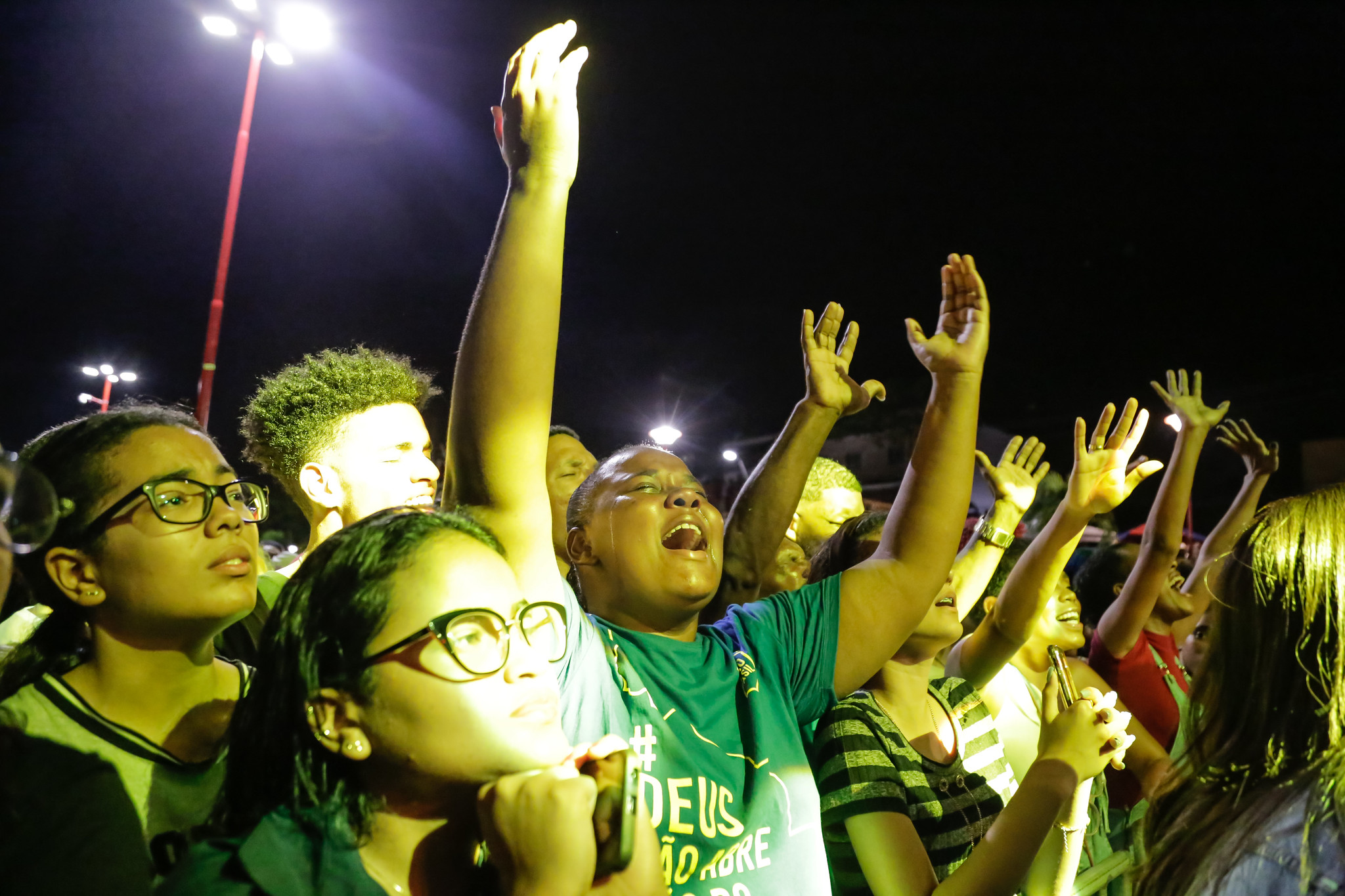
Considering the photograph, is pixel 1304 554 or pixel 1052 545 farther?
pixel 1052 545

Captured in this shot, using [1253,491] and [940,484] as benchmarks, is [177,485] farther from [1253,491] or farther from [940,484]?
[1253,491]

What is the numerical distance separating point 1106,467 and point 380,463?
303cm

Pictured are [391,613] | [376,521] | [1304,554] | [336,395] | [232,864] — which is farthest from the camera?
[336,395]

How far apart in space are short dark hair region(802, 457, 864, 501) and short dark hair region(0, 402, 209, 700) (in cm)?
371

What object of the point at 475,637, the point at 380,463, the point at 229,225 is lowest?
the point at 475,637

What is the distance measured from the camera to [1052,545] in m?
3.36

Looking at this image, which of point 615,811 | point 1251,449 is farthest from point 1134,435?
point 615,811

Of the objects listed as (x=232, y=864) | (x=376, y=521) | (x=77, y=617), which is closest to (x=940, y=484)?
(x=376, y=521)

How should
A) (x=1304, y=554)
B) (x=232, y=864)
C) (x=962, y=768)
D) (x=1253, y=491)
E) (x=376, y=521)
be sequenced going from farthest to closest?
1. (x=1253, y=491)
2. (x=962, y=768)
3. (x=1304, y=554)
4. (x=376, y=521)
5. (x=232, y=864)

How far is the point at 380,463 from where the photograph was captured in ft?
10.4

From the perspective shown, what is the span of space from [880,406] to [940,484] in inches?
1035

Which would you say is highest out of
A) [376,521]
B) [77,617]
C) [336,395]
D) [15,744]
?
[336,395]

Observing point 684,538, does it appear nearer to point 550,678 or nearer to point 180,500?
point 550,678

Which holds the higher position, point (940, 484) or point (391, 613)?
point (940, 484)
